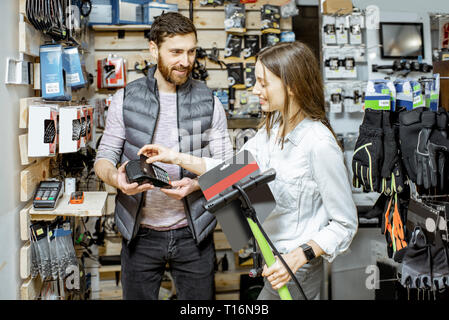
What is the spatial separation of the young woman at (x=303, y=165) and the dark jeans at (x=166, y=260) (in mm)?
612

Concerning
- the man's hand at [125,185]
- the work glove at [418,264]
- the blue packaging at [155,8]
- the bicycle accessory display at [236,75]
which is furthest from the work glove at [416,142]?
the blue packaging at [155,8]

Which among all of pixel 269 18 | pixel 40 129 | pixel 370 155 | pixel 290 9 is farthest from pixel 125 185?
pixel 290 9

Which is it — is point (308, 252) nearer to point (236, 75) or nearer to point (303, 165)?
point (303, 165)

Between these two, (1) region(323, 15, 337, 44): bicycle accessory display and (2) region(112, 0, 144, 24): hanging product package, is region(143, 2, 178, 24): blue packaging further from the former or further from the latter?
(1) region(323, 15, 337, 44): bicycle accessory display

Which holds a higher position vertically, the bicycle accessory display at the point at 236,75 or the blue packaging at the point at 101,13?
the blue packaging at the point at 101,13

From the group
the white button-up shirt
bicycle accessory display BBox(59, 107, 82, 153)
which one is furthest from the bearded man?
the white button-up shirt

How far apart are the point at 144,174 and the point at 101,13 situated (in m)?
1.72

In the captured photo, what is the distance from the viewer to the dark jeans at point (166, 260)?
72.4 inches

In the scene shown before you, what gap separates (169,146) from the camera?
1.80 m

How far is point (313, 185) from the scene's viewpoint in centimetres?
124

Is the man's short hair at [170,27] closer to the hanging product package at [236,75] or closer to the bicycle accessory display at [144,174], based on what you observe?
the bicycle accessory display at [144,174]

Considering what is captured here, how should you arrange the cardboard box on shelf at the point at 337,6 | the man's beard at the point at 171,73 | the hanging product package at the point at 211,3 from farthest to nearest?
the hanging product package at the point at 211,3 → the cardboard box on shelf at the point at 337,6 → the man's beard at the point at 171,73
